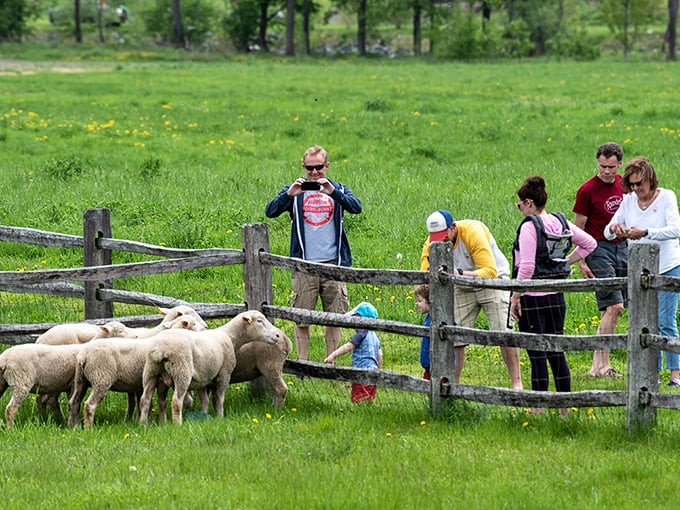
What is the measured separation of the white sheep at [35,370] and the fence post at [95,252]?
2.11 meters

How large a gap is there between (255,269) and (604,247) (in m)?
3.32

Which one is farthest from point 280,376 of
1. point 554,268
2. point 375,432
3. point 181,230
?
point 181,230

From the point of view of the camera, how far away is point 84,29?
331 feet

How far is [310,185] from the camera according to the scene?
955cm

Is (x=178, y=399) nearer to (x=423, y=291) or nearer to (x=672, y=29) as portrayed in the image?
(x=423, y=291)

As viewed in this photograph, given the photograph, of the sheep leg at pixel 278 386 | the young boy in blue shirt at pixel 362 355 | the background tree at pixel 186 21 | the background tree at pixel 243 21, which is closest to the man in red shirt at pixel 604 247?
the young boy in blue shirt at pixel 362 355

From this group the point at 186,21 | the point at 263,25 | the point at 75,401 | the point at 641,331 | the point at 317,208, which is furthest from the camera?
the point at 186,21

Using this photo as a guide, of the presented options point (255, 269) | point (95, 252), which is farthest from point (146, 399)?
point (95, 252)

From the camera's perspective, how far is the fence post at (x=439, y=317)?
8.01 meters

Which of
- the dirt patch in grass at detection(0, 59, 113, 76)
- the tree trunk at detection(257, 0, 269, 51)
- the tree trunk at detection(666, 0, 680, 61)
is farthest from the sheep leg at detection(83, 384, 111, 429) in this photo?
the tree trunk at detection(257, 0, 269, 51)

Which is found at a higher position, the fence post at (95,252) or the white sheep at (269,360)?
the fence post at (95,252)

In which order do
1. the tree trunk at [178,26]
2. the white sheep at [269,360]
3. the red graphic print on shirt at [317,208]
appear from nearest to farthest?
the white sheep at [269,360] → the red graphic print on shirt at [317,208] → the tree trunk at [178,26]

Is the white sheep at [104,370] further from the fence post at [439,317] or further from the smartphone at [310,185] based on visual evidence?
the smartphone at [310,185]

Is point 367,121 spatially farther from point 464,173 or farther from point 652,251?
point 652,251
